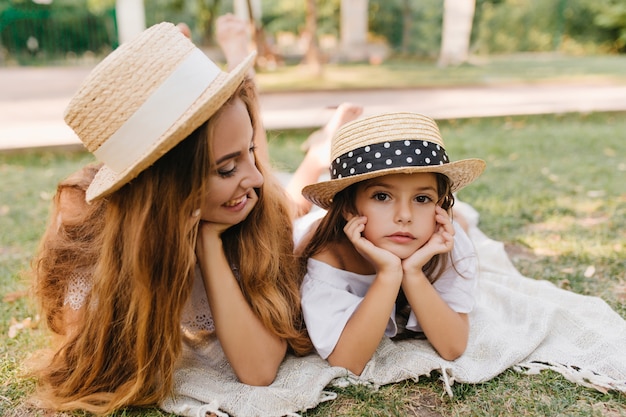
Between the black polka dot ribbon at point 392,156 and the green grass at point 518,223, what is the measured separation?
734 millimetres

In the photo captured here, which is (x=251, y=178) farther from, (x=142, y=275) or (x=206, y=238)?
(x=142, y=275)

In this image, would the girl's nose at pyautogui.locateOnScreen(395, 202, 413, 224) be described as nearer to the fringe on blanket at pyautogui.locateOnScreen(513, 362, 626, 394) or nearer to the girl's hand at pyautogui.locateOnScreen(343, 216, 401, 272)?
the girl's hand at pyautogui.locateOnScreen(343, 216, 401, 272)

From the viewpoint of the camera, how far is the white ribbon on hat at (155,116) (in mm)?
1669

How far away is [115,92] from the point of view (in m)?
1.68

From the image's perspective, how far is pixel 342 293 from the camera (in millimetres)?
2211

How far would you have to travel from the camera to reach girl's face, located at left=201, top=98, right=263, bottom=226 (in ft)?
5.95

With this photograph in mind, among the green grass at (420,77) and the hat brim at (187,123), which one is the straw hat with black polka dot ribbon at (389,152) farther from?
the green grass at (420,77)

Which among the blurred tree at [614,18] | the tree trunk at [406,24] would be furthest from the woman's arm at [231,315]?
the blurred tree at [614,18]


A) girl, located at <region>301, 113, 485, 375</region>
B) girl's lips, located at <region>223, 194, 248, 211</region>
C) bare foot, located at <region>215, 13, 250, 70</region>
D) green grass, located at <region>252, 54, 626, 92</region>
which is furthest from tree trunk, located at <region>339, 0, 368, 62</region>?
girl's lips, located at <region>223, 194, 248, 211</region>

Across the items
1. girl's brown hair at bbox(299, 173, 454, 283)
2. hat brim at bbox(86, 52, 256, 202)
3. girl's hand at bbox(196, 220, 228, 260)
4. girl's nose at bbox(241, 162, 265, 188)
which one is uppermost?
hat brim at bbox(86, 52, 256, 202)

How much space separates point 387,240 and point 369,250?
9cm

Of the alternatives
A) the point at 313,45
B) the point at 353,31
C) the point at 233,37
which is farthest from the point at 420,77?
the point at 233,37

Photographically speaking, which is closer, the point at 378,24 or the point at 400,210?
the point at 400,210

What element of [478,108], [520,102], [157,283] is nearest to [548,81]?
[520,102]
